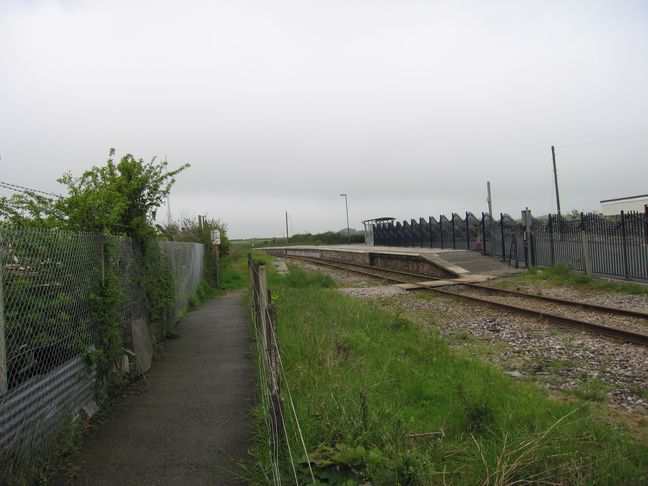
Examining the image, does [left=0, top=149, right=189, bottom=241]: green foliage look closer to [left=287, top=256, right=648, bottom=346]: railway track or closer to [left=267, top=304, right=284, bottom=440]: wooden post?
[left=267, top=304, right=284, bottom=440]: wooden post

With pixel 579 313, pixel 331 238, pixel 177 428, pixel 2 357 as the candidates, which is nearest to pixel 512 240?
pixel 579 313

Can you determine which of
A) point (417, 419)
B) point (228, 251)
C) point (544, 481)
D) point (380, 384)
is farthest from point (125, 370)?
point (228, 251)

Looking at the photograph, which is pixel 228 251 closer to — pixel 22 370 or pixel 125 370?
pixel 125 370

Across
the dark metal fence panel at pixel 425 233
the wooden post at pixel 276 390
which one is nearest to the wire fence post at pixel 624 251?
the wooden post at pixel 276 390

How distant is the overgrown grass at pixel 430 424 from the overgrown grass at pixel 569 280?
877cm

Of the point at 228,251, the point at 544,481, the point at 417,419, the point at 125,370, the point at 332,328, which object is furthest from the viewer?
the point at 228,251

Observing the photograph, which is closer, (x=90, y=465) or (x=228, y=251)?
(x=90, y=465)

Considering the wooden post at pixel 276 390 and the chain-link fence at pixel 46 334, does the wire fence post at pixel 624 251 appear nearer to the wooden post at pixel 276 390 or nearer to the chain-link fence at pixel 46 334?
the chain-link fence at pixel 46 334

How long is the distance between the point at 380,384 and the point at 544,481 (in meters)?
2.40

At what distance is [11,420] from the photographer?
11.5 ft

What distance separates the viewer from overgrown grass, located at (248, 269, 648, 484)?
10.8ft

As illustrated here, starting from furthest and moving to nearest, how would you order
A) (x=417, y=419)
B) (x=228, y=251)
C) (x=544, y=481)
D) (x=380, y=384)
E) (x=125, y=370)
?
(x=228, y=251)
(x=125, y=370)
(x=380, y=384)
(x=417, y=419)
(x=544, y=481)

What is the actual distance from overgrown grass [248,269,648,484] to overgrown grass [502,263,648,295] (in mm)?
8766

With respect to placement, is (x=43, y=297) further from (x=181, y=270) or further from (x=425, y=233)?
(x=425, y=233)
